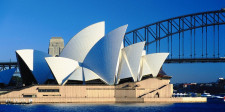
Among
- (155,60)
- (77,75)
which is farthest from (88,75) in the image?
(155,60)

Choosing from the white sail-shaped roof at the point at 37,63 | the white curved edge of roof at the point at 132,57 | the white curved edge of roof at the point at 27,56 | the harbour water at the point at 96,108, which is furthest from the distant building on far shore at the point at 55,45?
the harbour water at the point at 96,108

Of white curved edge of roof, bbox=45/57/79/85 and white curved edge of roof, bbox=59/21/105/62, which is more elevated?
white curved edge of roof, bbox=59/21/105/62

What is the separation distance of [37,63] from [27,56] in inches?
101

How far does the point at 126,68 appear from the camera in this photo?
83.2 m

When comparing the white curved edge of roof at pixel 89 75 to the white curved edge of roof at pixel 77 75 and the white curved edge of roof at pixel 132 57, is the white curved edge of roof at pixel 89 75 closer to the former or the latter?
the white curved edge of roof at pixel 77 75

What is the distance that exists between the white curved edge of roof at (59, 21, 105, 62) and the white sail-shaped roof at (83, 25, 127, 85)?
7.87ft

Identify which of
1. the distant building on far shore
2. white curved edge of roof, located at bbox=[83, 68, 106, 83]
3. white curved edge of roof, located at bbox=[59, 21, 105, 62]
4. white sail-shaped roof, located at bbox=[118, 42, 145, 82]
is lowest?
white curved edge of roof, located at bbox=[83, 68, 106, 83]

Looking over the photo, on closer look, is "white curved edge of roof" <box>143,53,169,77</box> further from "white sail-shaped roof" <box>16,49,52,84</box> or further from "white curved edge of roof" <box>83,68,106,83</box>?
"white sail-shaped roof" <box>16,49,52,84</box>

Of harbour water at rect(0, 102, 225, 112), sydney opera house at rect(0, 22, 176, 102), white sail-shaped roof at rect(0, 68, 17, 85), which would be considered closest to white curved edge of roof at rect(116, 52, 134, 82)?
sydney opera house at rect(0, 22, 176, 102)

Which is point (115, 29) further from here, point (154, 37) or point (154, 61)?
point (154, 37)

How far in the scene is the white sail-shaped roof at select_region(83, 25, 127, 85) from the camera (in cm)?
7941

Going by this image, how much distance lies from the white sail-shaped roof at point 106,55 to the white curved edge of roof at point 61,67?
262cm

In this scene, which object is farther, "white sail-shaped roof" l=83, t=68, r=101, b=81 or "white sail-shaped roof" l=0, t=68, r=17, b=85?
"white sail-shaped roof" l=0, t=68, r=17, b=85

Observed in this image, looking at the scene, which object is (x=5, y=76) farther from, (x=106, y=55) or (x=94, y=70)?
(x=106, y=55)
